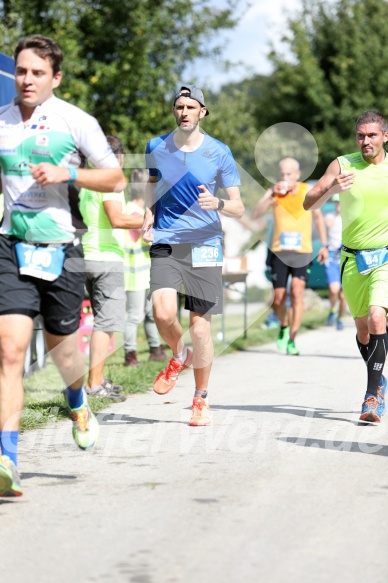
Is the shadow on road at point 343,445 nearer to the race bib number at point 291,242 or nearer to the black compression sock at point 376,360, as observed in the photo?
the black compression sock at point 376,360

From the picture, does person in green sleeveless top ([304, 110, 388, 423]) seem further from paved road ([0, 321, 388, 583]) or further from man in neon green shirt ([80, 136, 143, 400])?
man in neon green shirt ([80, 136, 143, 400])

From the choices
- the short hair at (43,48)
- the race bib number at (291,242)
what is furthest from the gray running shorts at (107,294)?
the race bib number at (291,242)

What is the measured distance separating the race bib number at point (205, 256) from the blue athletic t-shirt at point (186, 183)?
4 cm

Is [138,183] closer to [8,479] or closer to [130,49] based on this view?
[8,479]

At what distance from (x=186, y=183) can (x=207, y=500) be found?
2.86 m

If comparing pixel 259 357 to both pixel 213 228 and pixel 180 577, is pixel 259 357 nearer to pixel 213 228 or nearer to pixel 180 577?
pixel 213 228

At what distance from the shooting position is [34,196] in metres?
5.32

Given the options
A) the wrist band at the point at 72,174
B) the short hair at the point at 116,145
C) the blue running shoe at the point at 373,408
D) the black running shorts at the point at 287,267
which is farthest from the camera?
the black running shorts at the point at 287,267

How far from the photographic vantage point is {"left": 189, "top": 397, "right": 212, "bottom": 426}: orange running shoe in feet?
24.7

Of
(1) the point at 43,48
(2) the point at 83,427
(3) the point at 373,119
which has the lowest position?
(2) the point at 83,427

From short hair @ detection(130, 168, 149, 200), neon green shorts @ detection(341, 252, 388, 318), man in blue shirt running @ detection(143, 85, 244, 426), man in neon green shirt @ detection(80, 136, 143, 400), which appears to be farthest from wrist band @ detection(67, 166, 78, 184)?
short hair @ detection(130, 168, 149, 200)

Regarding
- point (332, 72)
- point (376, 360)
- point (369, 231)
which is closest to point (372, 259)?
point (369, 231)

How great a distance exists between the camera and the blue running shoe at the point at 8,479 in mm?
5059

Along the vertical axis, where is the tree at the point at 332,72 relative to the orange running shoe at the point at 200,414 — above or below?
above
